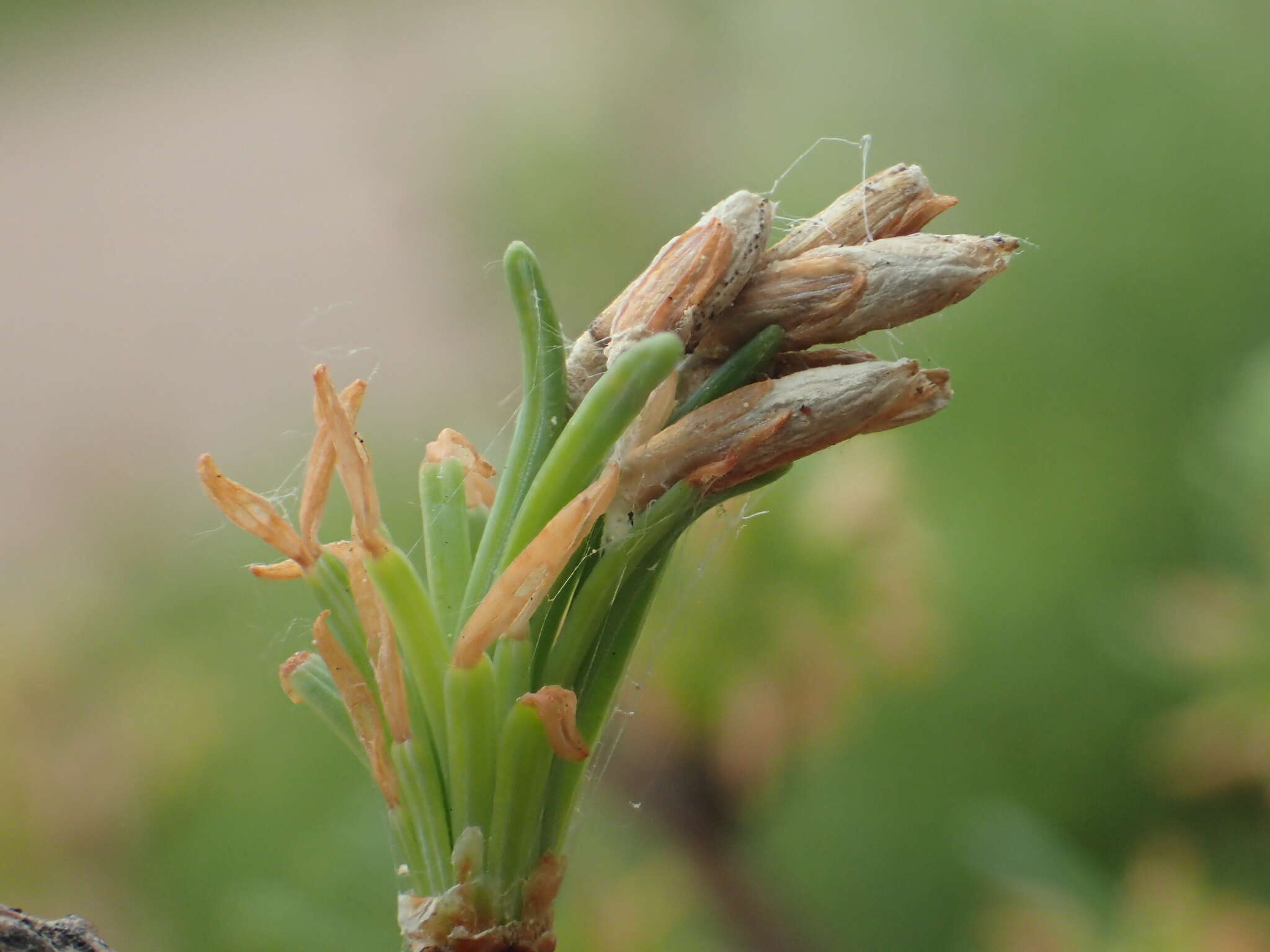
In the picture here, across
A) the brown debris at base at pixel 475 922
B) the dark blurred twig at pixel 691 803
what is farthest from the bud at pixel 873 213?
the dark blurred twig at pixel 691 803

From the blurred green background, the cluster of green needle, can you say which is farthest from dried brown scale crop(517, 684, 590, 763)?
the blurred green background

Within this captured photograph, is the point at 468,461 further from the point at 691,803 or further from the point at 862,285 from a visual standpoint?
the point at 691,803

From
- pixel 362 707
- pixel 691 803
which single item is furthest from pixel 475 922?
pixel 691 803

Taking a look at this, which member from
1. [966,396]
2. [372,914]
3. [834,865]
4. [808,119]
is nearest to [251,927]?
[372,914]

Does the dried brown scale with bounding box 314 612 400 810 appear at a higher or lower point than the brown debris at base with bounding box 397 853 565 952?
higher

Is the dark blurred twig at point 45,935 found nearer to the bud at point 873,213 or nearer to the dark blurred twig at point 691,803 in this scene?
the bud at point 873,213

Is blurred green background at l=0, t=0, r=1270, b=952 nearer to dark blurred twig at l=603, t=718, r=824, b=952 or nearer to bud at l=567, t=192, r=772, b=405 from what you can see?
dark blurred twig at l=603, t=718, r=824, b=952
